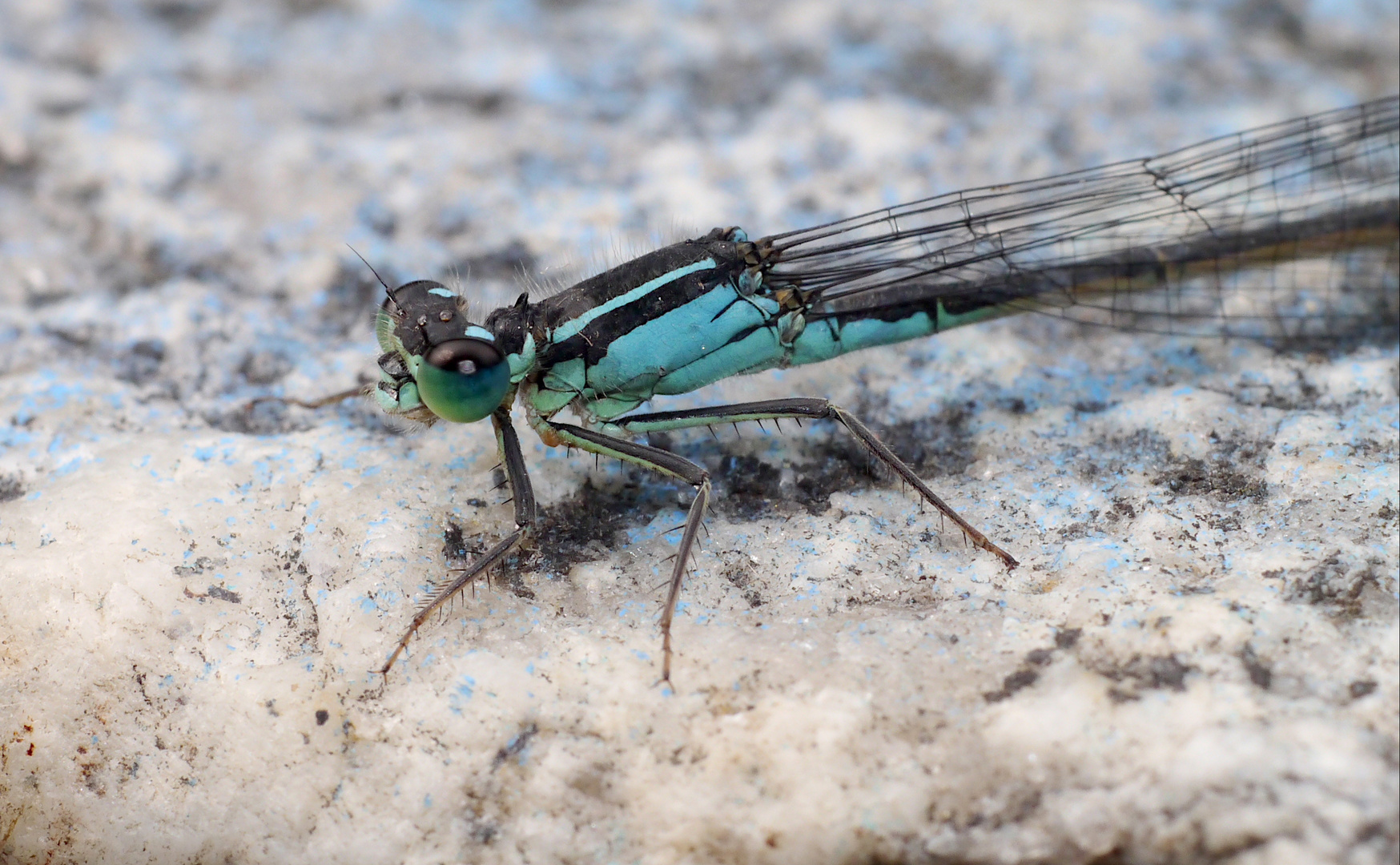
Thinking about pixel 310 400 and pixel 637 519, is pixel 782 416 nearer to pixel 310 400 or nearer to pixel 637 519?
pixel 637 519

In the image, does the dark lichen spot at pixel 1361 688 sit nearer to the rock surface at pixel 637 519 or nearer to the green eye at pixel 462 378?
the rock surface at pixel 637 519

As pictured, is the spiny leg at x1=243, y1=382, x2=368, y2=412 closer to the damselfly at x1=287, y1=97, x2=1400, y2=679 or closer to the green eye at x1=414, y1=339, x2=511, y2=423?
the damselfly at x1=287, y1=97, x2=1400, y2=679

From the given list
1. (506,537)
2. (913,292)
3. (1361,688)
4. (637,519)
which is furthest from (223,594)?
(1361,688)

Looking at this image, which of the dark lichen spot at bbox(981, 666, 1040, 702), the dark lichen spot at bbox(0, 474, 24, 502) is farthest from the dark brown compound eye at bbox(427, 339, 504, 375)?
the dark lichen spot at bbox(981, 666, 1040, 702)

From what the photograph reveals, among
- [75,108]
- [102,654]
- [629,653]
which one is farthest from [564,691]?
[75,108]

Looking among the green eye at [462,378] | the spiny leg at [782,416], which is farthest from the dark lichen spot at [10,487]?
the spiny leg at [782,416]

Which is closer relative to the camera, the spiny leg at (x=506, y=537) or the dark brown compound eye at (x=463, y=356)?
the spiny leg at (x=506, y=537)

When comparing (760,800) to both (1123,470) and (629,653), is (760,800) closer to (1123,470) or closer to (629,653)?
(629,653)
